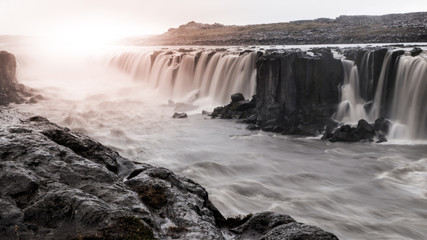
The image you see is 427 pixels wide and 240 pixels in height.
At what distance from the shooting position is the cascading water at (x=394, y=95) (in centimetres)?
2764

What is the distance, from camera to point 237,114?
35.2m

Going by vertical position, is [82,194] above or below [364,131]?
above

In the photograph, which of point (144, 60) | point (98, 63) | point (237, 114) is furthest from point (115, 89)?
point (237, 114)

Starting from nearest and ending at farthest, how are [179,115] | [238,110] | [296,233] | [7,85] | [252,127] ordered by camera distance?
[296,233] < [252,127] < [238,110] < [179,115] < [7,85]

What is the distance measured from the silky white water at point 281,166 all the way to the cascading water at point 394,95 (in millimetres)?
2313

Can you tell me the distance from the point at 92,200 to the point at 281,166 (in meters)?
17.0

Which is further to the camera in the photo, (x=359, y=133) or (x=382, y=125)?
(x=382, y=125)

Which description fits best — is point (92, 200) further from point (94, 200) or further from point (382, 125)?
point (382, 125)

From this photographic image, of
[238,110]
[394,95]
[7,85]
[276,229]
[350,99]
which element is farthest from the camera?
[7,85]

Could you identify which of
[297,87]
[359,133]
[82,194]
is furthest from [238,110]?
[82,194]

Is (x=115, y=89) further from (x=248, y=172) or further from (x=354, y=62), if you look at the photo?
(x=248, y=172)

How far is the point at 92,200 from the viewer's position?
7.05 metres

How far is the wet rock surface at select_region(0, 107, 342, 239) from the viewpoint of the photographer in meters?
6.54

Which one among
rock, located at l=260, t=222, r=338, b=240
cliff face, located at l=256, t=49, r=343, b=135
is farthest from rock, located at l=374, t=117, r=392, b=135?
rock, located at l=260, t=222, r=338, b=240
